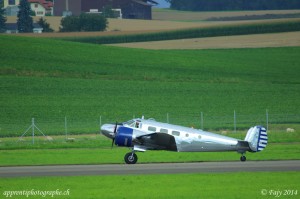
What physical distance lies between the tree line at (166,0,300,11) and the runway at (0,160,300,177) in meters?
135

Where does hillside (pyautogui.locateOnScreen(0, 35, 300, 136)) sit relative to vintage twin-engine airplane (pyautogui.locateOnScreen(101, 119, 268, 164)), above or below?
below

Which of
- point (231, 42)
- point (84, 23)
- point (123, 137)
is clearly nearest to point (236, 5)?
point (84, 23)

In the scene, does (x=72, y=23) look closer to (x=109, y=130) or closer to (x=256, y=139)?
(x=109, y=130)

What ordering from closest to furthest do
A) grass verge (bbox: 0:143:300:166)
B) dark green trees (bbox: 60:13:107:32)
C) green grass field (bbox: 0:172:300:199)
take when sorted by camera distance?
green grass field (bbox: 0:172:300:199) < grass verge (bbox: 0:143:300:166) < dark green trees (bbox: 60:13:107:32)

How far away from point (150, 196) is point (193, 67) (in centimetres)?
6781

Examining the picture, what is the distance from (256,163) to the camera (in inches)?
1566

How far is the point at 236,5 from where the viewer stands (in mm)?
184750

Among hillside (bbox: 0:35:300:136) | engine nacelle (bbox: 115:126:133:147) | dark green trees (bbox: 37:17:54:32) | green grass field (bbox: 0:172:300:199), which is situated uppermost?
dark green trees (bbox: 37:17:54:32)

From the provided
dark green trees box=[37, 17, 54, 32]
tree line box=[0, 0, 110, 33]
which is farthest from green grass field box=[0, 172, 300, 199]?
dark green trees box=[37, 17, 54, 32]

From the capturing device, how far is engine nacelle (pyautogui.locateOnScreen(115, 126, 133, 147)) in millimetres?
40625

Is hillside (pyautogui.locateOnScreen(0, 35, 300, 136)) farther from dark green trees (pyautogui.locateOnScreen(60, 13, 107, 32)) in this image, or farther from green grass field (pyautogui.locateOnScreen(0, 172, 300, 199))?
dark green trees (pyautogui.locateOnScreen(60, 13, 107, 32))

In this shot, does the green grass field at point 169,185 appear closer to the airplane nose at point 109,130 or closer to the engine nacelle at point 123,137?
the engine nacelle at point 123,137

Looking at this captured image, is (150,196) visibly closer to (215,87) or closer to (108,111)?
(108,111)

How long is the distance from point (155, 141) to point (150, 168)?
2.55m
